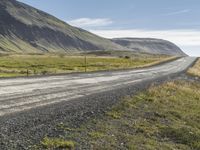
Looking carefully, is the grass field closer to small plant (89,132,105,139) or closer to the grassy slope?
the grassy slope

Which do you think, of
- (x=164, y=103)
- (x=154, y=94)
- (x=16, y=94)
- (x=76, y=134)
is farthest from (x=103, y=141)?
(x=154, y=94)

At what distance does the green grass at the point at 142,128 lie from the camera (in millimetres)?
11367

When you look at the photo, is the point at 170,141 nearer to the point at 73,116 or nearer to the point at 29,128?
the point at 73,116

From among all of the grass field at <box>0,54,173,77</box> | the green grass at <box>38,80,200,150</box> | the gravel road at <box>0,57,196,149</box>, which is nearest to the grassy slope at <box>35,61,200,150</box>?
the green grass at <box>38,80,200,150</box>

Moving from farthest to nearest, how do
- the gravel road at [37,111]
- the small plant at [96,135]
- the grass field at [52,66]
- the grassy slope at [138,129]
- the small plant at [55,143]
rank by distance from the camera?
1. the grass field at [52,66]
2. the small plant at [96,135]
3. the grassy slope at [138,129]
4. the gravel road at [37,111]
5. the small plant at [55,143]

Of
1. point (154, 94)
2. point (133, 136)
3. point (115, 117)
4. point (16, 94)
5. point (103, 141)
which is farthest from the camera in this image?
point (154, 94)

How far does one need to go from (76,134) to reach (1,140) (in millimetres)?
2496

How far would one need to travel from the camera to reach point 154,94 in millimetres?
23500

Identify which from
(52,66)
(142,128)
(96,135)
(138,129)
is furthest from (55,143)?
(52,66)

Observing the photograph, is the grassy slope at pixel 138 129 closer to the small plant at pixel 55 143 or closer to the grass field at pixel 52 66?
the small plant at pixel 55 143

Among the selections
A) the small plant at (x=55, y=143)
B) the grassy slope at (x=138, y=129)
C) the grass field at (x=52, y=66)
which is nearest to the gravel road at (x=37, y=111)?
the small plant at (x=55, y=143)

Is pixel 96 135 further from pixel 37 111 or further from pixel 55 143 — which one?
pixel 37 111

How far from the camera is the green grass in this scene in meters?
11.4

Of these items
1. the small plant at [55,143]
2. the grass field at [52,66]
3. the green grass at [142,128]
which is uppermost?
the small plant at [55,143]
